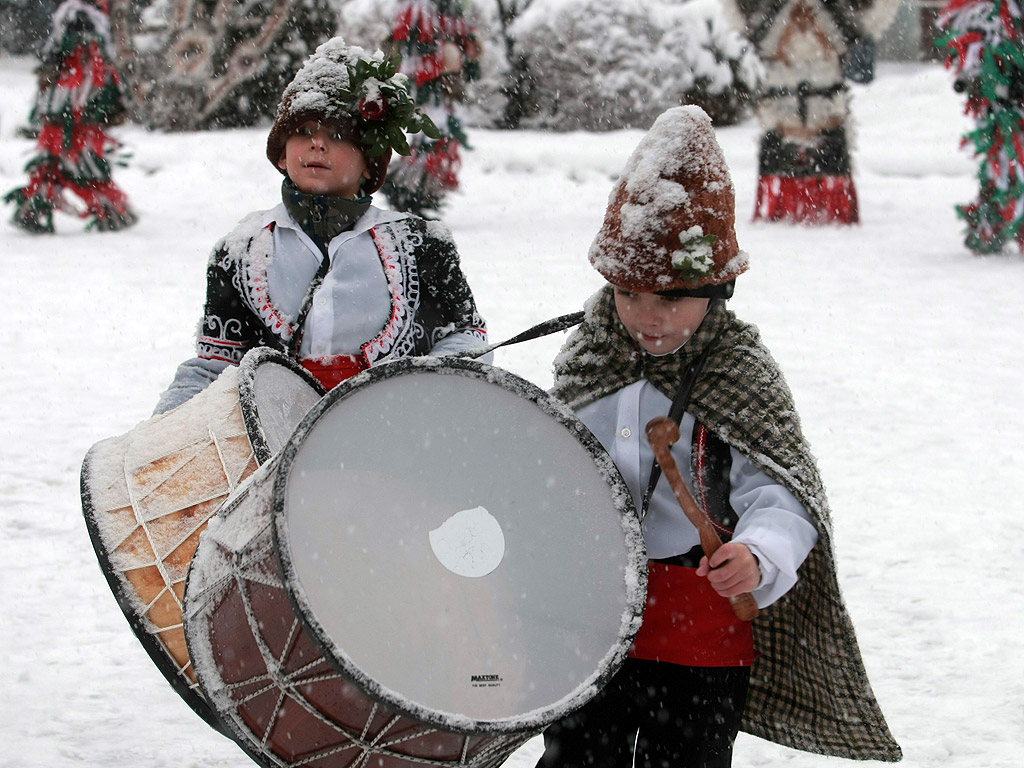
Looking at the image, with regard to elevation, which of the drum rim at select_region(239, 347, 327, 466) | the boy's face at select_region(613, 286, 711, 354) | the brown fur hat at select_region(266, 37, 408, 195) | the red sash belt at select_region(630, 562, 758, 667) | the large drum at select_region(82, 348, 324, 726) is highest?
the brown fur hat at select_region(266, 37, 408, 195)

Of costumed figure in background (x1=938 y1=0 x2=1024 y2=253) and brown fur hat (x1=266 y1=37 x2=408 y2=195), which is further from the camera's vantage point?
costumed figure in background (x1=938 y1=0 x2=1024 y2=253)

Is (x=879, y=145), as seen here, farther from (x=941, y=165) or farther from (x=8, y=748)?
(x=8, y=748)

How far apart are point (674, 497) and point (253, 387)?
679 millimetres

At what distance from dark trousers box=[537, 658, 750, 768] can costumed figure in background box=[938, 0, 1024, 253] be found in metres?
6.40

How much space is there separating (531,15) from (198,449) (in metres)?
10.7

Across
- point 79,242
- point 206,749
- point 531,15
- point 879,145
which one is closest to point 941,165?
point 879,145

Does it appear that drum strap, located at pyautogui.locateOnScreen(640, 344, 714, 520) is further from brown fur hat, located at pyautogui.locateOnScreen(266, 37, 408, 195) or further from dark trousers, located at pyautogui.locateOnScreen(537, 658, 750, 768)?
brown fur hat, located at pyautogui.locateOnScreen(266, 37, 408, 195)

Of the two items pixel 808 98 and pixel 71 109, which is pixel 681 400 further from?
pixel 808 98

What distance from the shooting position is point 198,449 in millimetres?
1907

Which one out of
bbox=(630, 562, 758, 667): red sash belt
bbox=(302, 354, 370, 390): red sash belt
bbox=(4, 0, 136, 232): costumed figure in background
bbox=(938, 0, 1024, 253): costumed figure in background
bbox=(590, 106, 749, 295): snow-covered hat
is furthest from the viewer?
bbox=(4, 0, 136, 232): costumed figure in background

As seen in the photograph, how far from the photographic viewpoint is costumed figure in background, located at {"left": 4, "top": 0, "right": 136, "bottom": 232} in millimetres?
7965

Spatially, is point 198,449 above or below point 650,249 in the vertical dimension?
below

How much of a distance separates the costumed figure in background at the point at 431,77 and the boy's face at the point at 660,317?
586cm

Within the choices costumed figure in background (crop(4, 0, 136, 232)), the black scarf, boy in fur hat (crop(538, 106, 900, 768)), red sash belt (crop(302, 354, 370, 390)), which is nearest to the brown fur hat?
the black scarf
